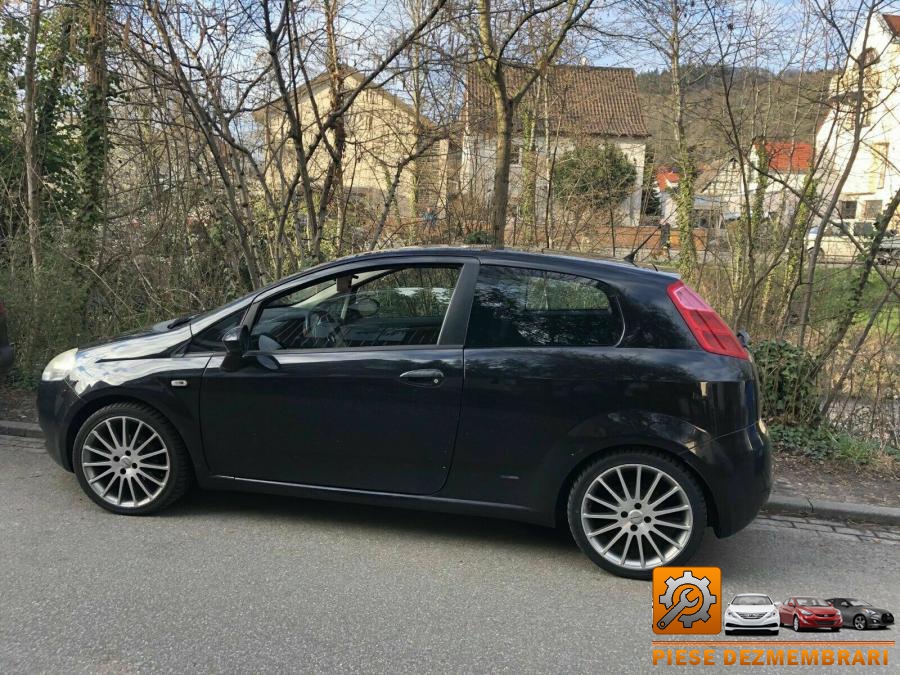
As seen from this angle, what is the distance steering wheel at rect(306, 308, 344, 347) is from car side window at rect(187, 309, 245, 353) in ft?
1.35

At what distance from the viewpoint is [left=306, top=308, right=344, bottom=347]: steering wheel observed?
413 centimetres

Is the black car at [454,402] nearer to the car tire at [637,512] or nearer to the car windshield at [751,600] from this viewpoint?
the car tire at [637,512]

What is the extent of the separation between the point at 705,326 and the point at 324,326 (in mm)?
2150

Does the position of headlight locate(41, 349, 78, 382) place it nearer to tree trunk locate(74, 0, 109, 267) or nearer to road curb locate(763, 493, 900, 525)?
tree trunk locate(74, 0, 109, 267)

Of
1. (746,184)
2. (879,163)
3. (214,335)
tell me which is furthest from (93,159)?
(879,163)

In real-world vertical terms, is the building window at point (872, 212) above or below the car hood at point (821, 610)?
above

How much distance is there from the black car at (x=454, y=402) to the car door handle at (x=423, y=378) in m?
0.01

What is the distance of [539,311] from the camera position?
3.81m

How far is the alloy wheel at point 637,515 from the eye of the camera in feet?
11.9

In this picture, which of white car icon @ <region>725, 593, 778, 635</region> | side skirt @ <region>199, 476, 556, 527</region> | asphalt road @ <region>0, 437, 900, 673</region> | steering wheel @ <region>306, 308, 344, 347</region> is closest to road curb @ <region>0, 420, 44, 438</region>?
asphalt road @ <region>0, 437, 900, 673</region>

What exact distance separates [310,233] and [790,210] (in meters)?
6.67

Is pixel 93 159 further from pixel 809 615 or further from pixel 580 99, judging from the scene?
pixel 809 615

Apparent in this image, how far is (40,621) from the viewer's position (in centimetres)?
310

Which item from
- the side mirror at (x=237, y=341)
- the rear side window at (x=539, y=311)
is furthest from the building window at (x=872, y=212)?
the side mirror at (x=237, y=341)
